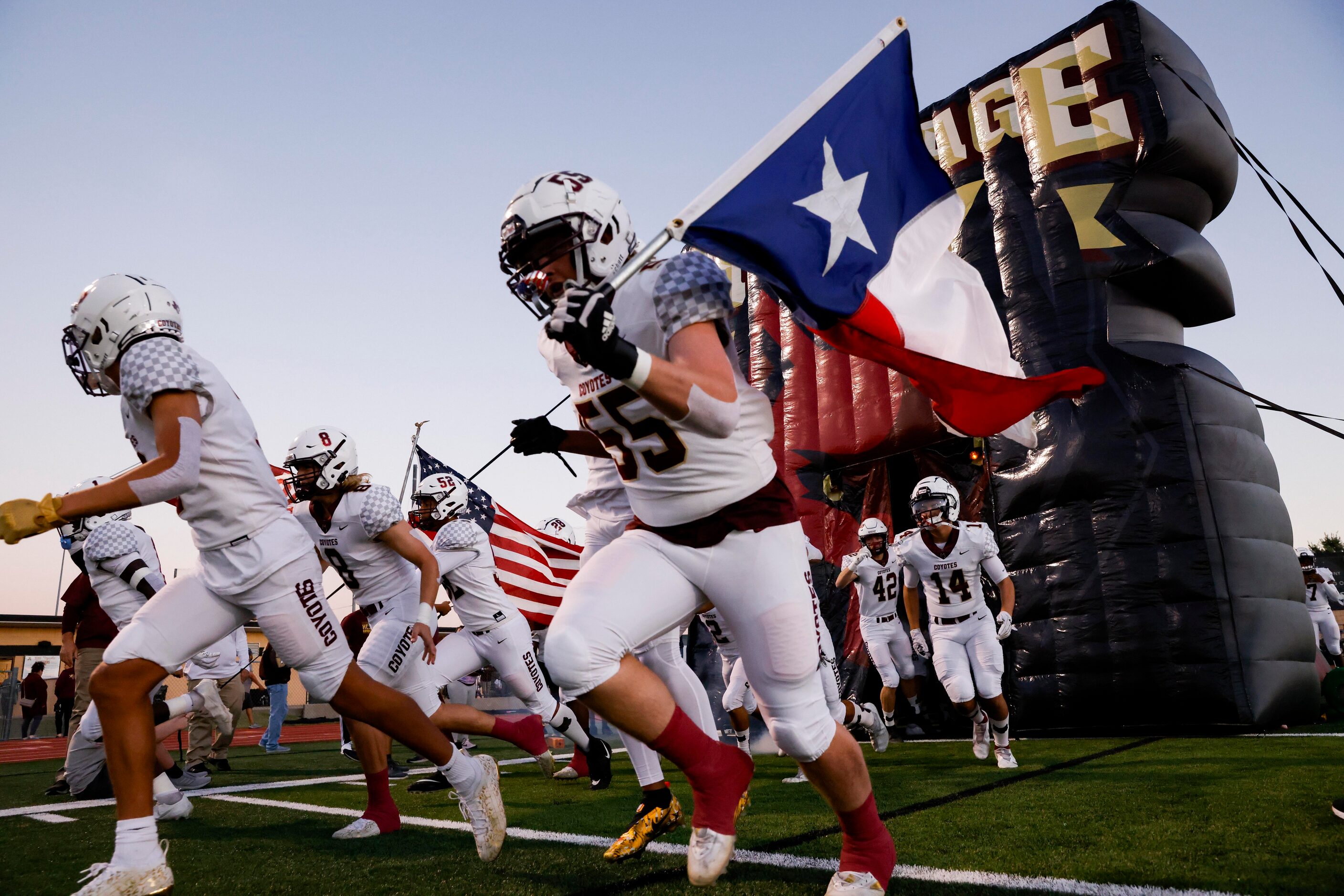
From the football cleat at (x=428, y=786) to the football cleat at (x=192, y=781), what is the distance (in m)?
2.04

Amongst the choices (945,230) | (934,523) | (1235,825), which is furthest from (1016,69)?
(1235,825)

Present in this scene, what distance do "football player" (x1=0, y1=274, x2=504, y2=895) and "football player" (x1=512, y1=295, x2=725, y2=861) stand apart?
25.4 inches

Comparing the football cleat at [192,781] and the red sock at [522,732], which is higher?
the red sock at [522,732]

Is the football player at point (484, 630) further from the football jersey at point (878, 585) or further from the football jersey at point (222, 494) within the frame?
the football jersey at point (878, 585)

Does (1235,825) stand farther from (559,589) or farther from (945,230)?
(559,589)

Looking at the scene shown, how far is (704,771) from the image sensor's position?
2.62m

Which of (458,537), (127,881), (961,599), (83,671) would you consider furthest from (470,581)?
(961,599)

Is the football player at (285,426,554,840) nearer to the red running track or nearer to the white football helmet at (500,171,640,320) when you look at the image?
the white football helmet at (500,171,640,320)

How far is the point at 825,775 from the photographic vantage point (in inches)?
98.1

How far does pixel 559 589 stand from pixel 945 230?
6163mm

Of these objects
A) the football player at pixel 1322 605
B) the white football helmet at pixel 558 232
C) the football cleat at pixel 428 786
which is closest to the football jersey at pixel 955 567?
the football cleat at pixel 428 786

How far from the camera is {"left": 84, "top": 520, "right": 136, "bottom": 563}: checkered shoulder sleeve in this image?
6066mm

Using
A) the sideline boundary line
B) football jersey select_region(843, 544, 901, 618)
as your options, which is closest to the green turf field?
the sideline boundary line

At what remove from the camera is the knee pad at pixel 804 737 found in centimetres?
246
